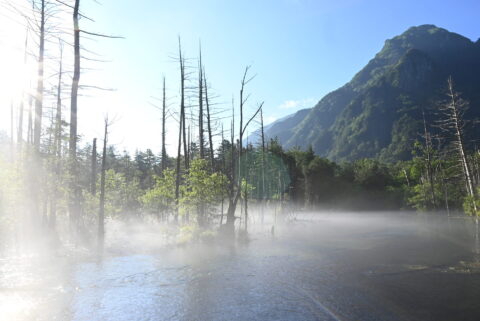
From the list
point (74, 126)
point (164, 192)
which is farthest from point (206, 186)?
point (74, 126)

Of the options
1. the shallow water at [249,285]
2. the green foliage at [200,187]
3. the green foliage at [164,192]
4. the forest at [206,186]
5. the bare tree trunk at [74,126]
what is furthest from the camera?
the green foliage at [164,192]

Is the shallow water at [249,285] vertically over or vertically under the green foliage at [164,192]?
under

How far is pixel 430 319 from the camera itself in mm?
8031

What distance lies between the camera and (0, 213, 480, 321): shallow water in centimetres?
898

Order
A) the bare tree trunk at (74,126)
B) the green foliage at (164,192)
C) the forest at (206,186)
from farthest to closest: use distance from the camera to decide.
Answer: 1. the green foliage at (164,192)
2. the forest at (206,186)
3. the bare tree trunk at (74,126)

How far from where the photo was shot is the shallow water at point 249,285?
8977 mm

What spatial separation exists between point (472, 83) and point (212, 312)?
228179mm

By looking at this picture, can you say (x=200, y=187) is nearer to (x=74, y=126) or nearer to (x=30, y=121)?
(x=74, y=126)

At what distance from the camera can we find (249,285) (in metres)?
11.9

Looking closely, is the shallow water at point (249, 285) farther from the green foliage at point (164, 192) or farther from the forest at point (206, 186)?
the green foliage at point (164, 192)

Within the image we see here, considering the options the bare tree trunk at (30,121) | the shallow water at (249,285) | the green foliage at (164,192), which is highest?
the bare tree trunk at (30,121)

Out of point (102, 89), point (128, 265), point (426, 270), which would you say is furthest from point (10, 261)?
point (426, 270)

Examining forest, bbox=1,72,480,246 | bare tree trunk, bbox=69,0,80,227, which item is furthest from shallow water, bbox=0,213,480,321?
forest, bbox=1,72,480,246

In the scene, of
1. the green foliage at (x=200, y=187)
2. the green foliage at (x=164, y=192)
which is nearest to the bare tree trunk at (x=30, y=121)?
the green foliage at (x=164, y=192)
